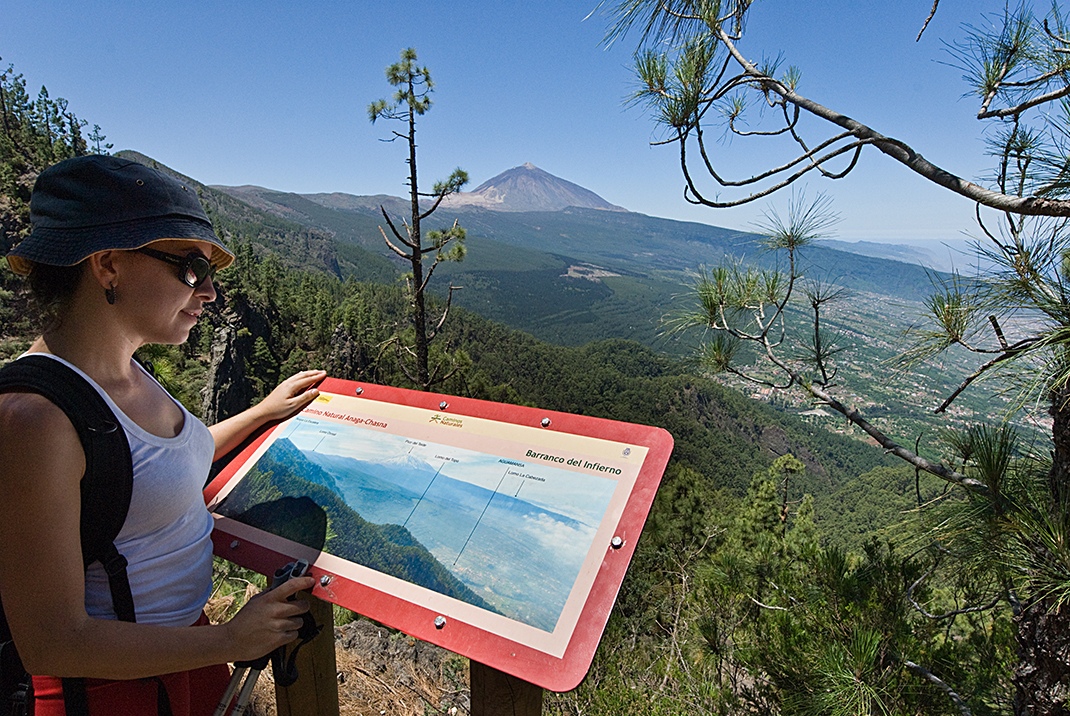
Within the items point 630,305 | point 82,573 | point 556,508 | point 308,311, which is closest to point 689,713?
point 556,508

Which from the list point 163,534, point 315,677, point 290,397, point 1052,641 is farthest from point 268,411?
point 1052,641

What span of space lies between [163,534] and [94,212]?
635mm

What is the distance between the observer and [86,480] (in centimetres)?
93

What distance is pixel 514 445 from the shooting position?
146cm

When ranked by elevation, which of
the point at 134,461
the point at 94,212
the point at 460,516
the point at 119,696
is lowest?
the point at 119,696

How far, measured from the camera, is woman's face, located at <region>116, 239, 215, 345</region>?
3.43ft

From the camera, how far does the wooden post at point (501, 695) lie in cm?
121

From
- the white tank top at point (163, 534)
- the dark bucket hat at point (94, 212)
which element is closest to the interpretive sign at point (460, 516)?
the white tank top at point (163, 534)

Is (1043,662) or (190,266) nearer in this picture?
(190,266)

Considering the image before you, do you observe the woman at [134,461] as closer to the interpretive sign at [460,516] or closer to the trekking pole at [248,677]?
the trekking pole at [248,677]

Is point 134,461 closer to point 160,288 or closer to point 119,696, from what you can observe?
point 160,288

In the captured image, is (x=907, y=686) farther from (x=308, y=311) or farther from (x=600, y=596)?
(x=308, y=311)

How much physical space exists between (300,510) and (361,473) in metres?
0.18

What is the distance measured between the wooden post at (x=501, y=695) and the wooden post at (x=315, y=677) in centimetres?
54
